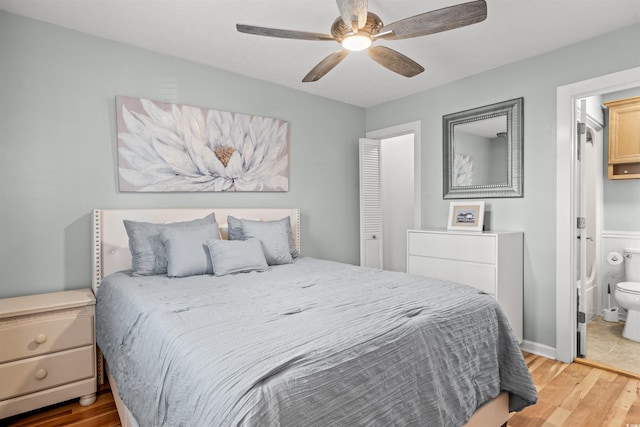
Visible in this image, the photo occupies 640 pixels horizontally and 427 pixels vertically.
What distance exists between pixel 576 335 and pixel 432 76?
2.62 meters

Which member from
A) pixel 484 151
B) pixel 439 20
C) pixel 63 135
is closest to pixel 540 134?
pixel 484 151

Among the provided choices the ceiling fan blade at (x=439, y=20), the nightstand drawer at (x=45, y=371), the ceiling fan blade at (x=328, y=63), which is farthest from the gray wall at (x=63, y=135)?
the ceiling fan blade at (x=439, y=20)

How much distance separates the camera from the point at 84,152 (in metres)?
2.58

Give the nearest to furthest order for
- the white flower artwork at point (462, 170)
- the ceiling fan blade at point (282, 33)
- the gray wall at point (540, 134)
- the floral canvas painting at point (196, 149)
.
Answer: the ceiling fan blade at point (282, 33), the gray wall at point (540, 134), the floral canvas painting at point (196, 149), the white flower artwork at point (462, 170)

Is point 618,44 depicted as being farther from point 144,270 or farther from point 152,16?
point 144,270

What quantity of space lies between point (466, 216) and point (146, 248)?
110 inches

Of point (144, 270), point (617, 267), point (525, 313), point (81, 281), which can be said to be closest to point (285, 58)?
point (144, 270)

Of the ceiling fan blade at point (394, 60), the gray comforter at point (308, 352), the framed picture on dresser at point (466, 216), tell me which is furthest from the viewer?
the framed picture on dresser at point (466, 216)

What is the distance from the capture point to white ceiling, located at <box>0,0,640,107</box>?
222cm

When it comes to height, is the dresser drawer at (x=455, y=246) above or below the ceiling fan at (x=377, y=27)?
below

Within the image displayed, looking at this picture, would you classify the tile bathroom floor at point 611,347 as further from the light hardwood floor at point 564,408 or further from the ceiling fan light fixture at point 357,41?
the ceiling fan light fixture at point 357,41

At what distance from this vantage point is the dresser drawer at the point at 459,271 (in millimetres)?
2852

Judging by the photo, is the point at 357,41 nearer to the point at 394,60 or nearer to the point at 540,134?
the point at 394,60

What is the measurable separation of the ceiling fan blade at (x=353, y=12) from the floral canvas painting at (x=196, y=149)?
1765 millimetres
